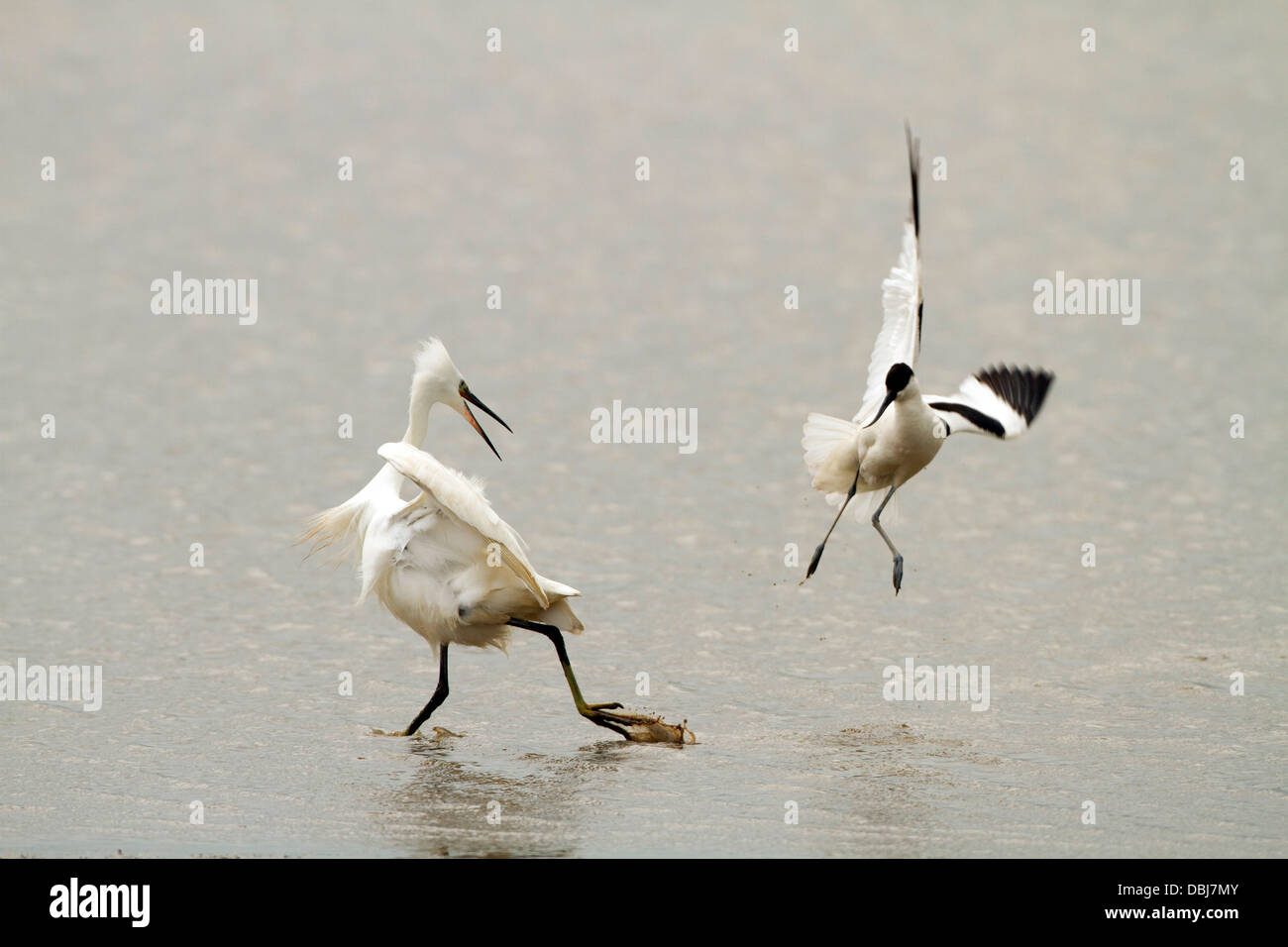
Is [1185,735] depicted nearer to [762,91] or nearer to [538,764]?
[538,764]

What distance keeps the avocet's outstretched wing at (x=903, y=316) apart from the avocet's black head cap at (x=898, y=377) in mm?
317

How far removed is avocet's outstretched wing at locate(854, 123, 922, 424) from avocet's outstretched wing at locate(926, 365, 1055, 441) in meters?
0.36

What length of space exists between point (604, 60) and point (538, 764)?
21.8 metres

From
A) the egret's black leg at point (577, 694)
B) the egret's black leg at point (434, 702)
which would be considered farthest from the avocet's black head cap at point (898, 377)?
the egret's black leg at point (434, 702)

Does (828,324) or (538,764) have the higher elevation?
(828,324)

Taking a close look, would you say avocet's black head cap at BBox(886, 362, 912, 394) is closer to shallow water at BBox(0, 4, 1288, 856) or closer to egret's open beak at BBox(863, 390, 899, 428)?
egret's open beak at BBox(863, 390, 899, 428)

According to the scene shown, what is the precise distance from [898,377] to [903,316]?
82 centimetres

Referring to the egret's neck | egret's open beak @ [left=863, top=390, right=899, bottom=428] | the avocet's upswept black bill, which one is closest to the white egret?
the egret's neck

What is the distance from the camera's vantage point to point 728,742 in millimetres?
8719

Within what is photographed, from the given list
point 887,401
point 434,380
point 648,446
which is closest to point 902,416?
point 887,401

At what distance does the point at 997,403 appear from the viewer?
11.1 m

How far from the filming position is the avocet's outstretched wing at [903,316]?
10578 millimetres

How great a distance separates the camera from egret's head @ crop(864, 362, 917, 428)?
10.1 metres

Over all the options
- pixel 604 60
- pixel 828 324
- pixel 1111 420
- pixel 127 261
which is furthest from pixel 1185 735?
pixel 604 60
